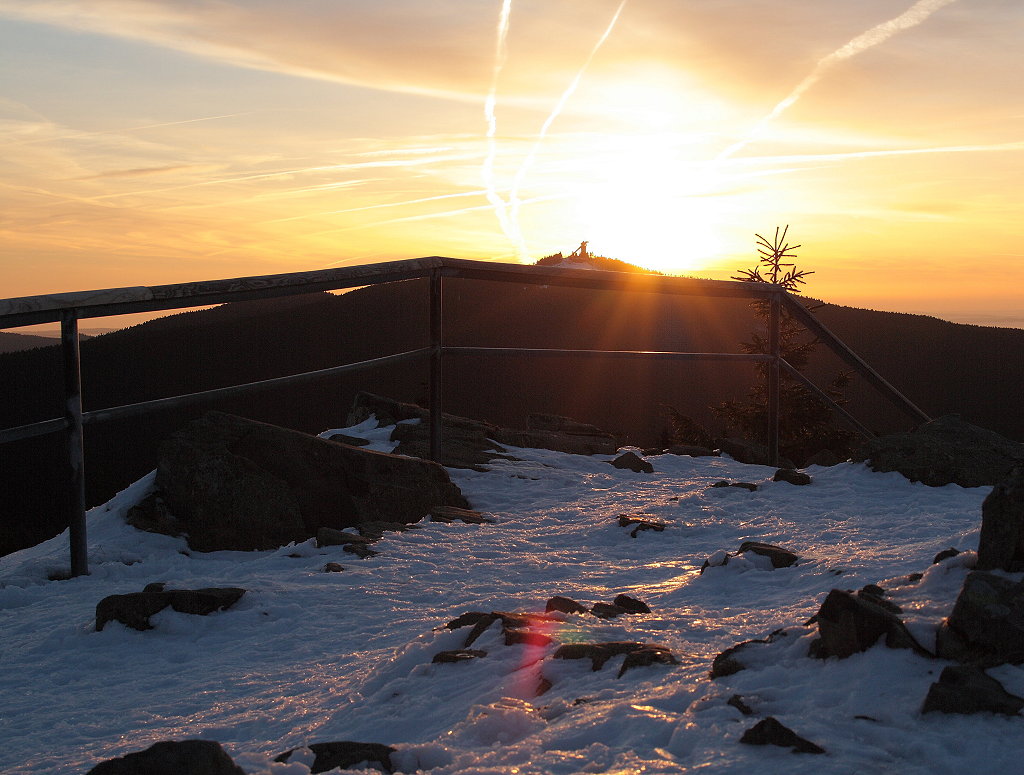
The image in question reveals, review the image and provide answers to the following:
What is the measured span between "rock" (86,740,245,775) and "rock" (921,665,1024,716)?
4.85 feet

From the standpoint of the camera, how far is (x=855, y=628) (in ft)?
6.87

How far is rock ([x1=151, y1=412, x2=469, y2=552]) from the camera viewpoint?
432cm

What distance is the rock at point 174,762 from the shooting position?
1660mm

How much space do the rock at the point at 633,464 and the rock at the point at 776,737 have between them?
434 cm

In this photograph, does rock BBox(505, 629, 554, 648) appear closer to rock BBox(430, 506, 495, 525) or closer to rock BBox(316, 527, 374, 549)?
rock BBox(316, 527, 374, 549)

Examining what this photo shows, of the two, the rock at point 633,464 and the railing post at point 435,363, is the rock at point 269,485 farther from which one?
the rock at point 633,464

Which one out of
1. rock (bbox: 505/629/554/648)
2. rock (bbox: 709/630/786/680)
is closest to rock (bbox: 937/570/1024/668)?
rock (bbox: 709/630/786/680)

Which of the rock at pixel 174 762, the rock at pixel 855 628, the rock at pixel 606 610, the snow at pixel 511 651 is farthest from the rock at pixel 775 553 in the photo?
the rock at pixel 174 762

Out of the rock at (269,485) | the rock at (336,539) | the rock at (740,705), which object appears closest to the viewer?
the rock at (740,705)

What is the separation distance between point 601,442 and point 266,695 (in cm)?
539

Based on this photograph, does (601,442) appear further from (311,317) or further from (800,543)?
(311,317)

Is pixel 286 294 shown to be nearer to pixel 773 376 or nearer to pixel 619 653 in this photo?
pixel 619 653

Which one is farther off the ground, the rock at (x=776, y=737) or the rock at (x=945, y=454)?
the rock at (x=945, y=454)

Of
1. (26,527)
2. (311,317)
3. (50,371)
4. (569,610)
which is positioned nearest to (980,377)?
(311,317)
